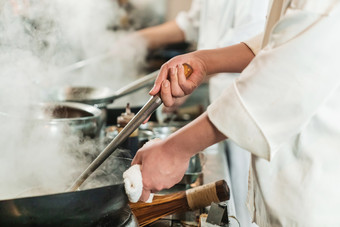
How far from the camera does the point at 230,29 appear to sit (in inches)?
103

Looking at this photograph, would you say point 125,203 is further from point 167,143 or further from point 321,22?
point 321,22

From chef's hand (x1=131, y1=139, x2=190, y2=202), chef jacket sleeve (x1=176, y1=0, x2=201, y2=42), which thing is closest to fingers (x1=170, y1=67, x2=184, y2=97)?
chef's hand (x1=131, y1=139, x2=190, y2=202)

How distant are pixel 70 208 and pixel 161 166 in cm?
25

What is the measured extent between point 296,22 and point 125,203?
2.08ft

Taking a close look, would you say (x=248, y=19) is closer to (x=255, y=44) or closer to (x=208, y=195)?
(x=255, y=44)

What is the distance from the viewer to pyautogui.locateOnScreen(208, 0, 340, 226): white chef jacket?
83 cm

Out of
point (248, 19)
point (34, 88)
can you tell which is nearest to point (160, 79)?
point (34, 88)

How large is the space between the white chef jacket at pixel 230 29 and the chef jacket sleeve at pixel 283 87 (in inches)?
24.7

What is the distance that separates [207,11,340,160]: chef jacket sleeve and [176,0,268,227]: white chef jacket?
2.06 ft

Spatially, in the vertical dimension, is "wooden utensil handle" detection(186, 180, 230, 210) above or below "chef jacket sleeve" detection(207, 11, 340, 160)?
A: below

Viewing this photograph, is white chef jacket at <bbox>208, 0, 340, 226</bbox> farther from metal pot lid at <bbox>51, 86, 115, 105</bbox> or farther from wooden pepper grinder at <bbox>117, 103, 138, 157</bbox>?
metal pot lid at <bbox>51, 86, 115, 105</bbox>

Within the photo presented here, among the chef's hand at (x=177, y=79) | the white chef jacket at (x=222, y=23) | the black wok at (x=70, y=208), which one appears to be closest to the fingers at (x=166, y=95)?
the chef's hand at (x=177, y=79)

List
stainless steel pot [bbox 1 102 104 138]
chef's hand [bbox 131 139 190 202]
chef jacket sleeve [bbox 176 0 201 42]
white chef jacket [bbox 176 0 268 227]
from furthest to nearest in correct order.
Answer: chef jacket sleeve [bbox 176 0 201 42]
white chef jacket [bbox 176 0 268 227]
stainless steel pot [bbox 1 102 104 138]
chef's hand [bbox 131 139 190 202]

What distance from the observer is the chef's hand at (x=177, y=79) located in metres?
1.13
